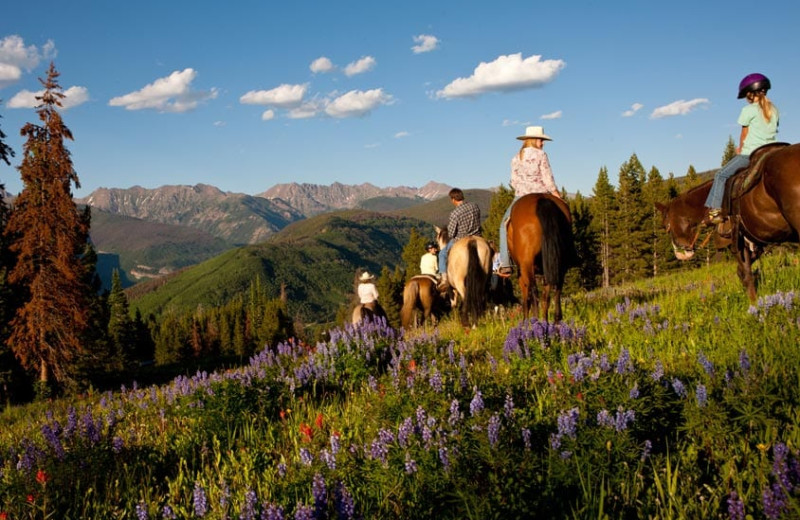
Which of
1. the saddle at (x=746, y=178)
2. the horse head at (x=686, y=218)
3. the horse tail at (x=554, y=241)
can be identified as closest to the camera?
the saddle at (x=746, y=178)

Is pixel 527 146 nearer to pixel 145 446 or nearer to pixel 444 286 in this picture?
pixel 444 286

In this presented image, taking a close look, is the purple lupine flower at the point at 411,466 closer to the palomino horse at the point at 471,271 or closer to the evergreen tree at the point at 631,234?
the palomino horse at the point at 471,271

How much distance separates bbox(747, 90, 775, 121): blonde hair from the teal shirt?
0.14 ft

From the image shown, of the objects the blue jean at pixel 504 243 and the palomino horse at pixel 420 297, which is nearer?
the blue jean at pixel 504 243

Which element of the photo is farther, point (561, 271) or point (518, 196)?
point (518, 196)

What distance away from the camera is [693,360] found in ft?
16.4

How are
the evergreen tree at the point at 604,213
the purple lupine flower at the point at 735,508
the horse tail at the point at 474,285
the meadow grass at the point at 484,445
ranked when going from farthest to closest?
the evergreen tree at the point at 604,213 → the horse tail at the point at 474,285 → the meadow grass at the point at 484,445 → the purple lupine flower at the point at 735,508

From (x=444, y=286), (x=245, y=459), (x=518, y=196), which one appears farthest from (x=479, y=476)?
(x=444, y=286)

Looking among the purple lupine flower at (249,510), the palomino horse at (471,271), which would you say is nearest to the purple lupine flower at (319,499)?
the purple lupine flower at (249,510)

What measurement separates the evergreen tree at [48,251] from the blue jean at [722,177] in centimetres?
3504

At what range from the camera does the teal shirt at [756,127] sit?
803 cm

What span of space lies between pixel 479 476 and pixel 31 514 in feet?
9.24

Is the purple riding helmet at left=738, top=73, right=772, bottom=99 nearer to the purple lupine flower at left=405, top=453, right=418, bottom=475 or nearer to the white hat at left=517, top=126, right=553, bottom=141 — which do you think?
the white hat at left=517, top=126, right=553, bottom=141

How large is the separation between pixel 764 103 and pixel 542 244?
3.95m
